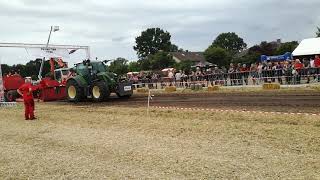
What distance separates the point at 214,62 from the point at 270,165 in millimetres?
76491

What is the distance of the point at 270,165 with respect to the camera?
757cm

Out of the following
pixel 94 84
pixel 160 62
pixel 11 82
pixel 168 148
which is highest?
pixel 160 62

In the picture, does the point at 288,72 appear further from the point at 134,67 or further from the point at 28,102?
the point at 134,67

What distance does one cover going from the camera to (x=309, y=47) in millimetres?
36562

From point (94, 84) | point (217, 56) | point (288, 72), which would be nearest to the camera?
point (94, 84)

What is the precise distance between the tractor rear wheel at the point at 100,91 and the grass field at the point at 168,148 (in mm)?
7143

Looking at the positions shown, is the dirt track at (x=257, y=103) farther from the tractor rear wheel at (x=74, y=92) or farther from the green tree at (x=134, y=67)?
the green tree at (x=134, y=67)

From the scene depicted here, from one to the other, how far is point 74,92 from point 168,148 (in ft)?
48.0

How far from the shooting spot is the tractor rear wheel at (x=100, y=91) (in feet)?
72.0

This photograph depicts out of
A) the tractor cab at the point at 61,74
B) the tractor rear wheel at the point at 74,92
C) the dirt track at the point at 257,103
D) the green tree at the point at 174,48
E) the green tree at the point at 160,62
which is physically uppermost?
the green tree at the point at 174,48

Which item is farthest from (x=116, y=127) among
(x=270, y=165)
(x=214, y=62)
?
(x=214, y=62)

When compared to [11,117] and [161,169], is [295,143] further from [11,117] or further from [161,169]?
[11,117]

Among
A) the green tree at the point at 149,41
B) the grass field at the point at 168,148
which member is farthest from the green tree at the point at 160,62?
the grass field at the point at 168,148

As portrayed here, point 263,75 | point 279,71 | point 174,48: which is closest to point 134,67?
point 174,48
